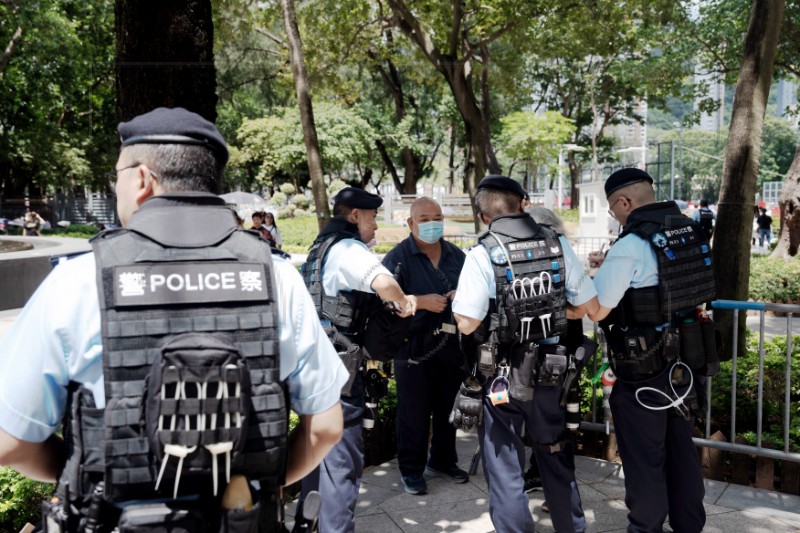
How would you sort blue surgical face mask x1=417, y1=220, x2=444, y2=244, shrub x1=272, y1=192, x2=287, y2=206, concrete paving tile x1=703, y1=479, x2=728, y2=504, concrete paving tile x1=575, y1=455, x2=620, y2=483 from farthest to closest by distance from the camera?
shrub x1=272, y1=192, x2=287, y2=206
concrete paving tile x1=575, y1=455, x2=620, y2=483
blue surgical face mask x1=417, y1=220, x2=444, y2=244
concrete paving tile x1=703, y1=479, x2=728, y2=504

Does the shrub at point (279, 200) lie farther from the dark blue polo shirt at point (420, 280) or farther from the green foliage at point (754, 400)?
the dark blue polo shirt at point (420, 280)

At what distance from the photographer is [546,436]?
3.63m

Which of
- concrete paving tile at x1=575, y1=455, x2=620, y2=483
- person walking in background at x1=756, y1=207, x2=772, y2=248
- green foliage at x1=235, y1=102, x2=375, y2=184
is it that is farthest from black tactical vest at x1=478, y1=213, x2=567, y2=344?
green foliage at x1=235, y1=102, x2=375, y2=184

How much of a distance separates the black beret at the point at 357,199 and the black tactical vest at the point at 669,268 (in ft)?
4.70

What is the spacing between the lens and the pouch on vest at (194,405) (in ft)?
5.84

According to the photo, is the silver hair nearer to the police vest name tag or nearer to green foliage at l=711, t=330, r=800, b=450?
green foliage at l=711, t=330, r=800, b=450

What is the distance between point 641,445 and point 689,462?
283 millimetres

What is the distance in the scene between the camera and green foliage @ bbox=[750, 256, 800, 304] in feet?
42.6

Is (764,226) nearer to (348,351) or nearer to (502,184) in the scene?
(502,184)

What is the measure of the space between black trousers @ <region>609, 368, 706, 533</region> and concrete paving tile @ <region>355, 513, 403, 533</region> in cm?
139

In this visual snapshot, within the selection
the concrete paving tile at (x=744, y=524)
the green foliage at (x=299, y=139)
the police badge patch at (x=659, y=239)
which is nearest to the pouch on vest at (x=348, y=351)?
the police badge patch at (x=659, y=239)

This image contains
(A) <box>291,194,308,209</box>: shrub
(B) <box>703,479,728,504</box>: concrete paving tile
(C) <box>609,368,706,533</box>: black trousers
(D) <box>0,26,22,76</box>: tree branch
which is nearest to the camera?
(C) <box>609,368,706,533</box>: black trousers

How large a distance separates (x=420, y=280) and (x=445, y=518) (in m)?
1.53

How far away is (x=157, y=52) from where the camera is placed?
3910 millimetres
